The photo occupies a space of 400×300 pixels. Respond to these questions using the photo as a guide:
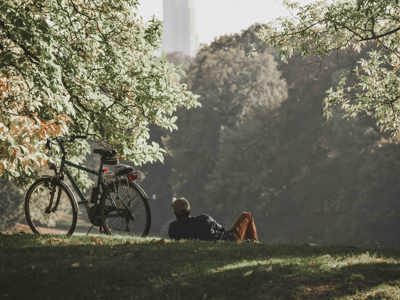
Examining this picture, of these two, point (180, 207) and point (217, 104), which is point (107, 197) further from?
point (217, 104)

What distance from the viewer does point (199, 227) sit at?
39.5 ft

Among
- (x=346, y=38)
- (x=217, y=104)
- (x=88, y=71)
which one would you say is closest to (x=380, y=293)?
(x=88, y=71)

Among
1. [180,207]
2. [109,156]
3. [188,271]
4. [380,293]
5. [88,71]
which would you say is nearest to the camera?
[380,293]

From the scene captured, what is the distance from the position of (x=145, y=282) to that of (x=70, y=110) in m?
3.11

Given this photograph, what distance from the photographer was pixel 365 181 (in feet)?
140

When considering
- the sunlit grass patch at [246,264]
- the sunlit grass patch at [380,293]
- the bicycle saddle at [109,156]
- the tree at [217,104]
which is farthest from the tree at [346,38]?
the tree at [217,104]

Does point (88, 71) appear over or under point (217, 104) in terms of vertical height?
under

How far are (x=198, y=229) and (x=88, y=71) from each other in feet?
13.3

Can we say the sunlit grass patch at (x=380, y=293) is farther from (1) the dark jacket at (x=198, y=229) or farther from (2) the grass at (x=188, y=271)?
(1) the dark jacket at (x=198, y=229)


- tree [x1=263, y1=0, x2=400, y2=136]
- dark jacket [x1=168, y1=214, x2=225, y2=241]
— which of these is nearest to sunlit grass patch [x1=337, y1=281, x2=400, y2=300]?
dark jacket [x1=168, y1=214, x2=225, y2=241]

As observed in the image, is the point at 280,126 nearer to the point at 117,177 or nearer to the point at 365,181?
the point at 365,181

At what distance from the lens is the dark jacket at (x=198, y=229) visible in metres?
12.0

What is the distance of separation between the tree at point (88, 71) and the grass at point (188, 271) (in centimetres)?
146

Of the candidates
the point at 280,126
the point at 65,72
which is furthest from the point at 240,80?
the point at 65,72
